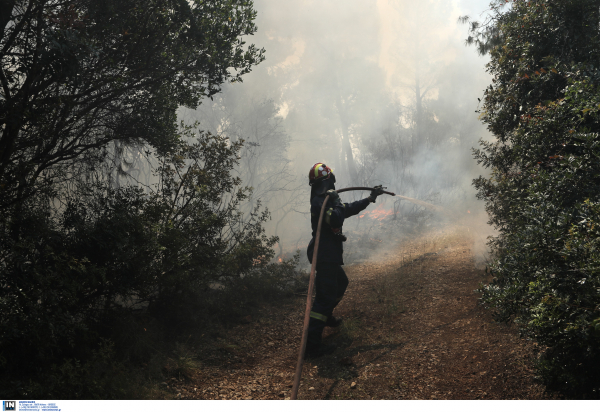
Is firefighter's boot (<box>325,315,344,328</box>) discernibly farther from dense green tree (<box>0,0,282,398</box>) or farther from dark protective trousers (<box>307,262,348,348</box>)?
dense green tree (<box>0,0,282,398</box>)

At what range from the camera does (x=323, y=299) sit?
471cm

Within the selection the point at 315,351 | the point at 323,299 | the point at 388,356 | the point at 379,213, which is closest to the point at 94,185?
the point at 323,299

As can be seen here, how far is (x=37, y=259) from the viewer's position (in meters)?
3.40

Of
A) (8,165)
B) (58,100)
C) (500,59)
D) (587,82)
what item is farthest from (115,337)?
(500,59)

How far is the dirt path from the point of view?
3.29 m

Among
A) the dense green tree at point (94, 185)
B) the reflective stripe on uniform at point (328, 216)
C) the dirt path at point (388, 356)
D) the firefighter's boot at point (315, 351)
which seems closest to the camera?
the dense green tree at point (94, 185)

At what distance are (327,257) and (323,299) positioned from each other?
0.57m

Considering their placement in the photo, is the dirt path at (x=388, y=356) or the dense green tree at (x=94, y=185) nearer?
the dense green tree at (x=94, y=185)

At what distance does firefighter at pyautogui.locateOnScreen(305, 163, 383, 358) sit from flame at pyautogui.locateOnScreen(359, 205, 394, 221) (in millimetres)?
15599

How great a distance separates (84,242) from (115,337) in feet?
3.69

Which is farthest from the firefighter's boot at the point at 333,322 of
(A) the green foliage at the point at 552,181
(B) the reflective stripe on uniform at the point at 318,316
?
(A) the green foliage at the point at 552,181

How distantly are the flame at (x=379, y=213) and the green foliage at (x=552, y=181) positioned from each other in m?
14.7

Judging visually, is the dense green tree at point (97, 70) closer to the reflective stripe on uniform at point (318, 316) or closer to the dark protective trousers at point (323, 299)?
the dark protective trousers at point (323, 299)

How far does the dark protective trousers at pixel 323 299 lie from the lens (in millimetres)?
4520
